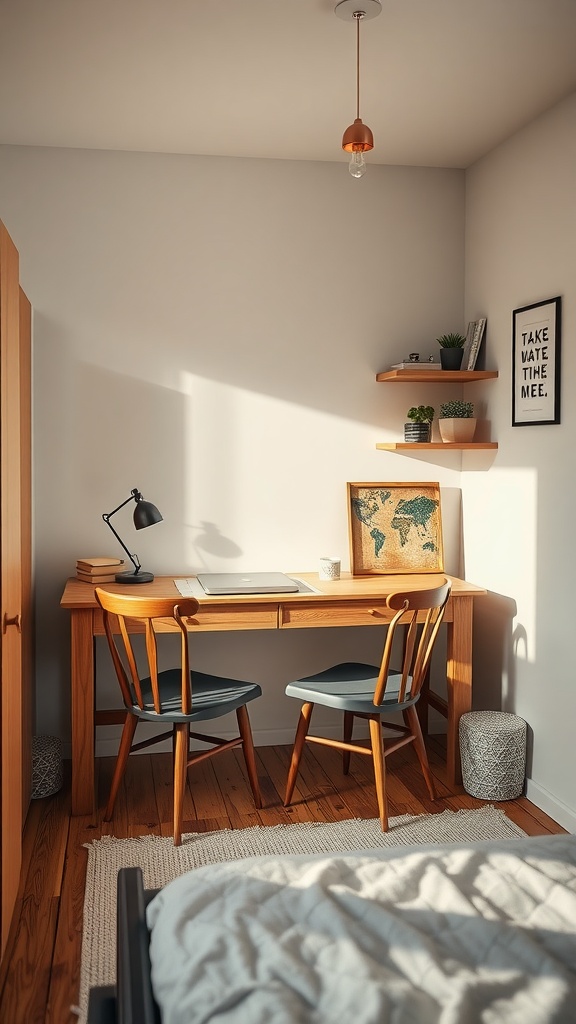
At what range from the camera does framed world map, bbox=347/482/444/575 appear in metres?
4.04

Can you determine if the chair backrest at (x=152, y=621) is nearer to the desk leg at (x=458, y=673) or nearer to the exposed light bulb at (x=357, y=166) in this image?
the desk leg at (x=458, y=673)

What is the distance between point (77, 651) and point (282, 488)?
121 centimetres

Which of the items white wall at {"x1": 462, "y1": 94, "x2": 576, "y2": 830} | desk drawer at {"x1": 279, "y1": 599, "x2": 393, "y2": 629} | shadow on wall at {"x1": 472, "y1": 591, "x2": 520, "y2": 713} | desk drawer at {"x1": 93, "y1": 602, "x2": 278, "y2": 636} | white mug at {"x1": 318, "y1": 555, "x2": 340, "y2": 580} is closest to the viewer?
white wall at {"x1": 462, "y1": 94, "x2": 576, "y2": 830}

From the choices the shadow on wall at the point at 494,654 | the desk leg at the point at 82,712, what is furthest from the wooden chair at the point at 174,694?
the shadow on wall at the point at 494,654

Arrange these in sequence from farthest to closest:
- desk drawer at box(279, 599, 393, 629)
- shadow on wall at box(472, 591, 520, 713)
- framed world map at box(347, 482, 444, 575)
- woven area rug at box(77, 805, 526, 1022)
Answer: framed world map at box(347, 482, 444, 575)
shadow on wall at box(472, 591, 520, 713)
desk drawer at box(279, 599, 393, 629)
woven area rug at box(77, 805, 526, 1022)

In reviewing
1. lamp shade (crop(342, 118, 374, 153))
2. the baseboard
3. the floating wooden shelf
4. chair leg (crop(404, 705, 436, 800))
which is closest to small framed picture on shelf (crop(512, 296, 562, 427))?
the floating wooden shelf

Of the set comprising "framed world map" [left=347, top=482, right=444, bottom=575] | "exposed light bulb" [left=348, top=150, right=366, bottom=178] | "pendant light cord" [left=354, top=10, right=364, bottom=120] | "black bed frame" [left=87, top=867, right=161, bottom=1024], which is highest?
"pendant light cord" [left=354, top=10, right=364, bottom=120]

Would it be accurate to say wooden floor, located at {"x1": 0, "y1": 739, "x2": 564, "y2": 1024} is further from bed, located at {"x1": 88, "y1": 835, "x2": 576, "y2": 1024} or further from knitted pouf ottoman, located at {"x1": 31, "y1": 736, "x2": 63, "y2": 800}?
bed, located at {"x1": 88, "y1": 835, "x2": 576, "y2": 1024}

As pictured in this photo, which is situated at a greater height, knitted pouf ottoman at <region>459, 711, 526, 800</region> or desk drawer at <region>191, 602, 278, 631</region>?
desk drawer at <region>191, 602, 278, 631</region>

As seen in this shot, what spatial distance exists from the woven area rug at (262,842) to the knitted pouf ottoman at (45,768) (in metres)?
0.46

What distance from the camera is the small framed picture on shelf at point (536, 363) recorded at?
326cm

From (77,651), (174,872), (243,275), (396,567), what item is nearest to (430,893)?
(174,872)

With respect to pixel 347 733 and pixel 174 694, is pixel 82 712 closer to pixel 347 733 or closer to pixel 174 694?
pixel 174 694

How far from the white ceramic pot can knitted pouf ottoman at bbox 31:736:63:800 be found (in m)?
2.09
